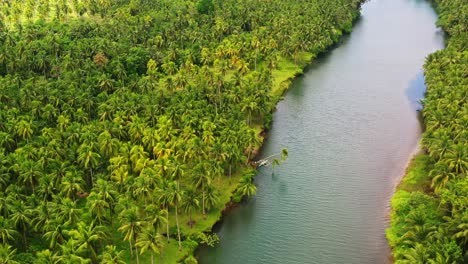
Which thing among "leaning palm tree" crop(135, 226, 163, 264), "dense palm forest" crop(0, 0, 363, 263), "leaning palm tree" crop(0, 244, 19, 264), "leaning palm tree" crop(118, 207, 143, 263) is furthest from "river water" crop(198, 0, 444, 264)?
"leaning palm tree" crop(0, 244, 19, 264)

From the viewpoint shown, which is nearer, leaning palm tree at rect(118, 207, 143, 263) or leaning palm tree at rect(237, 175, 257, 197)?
leaning palm tree at rect(118, 207, 143, 263)

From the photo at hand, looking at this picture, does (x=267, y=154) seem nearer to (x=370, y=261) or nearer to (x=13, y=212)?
(x=370, y=261)

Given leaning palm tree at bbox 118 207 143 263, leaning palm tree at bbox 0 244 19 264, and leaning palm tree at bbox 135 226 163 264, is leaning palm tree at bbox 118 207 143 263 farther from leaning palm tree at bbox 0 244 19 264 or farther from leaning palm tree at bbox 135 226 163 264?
leaning palm tree at bbox 0 244 19 264

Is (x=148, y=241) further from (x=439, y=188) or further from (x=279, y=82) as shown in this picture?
(x=279, y=82)

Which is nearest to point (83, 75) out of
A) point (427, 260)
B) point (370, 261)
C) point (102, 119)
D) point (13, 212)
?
point (102, 119)

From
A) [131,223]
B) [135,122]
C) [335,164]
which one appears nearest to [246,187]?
[335,164]
